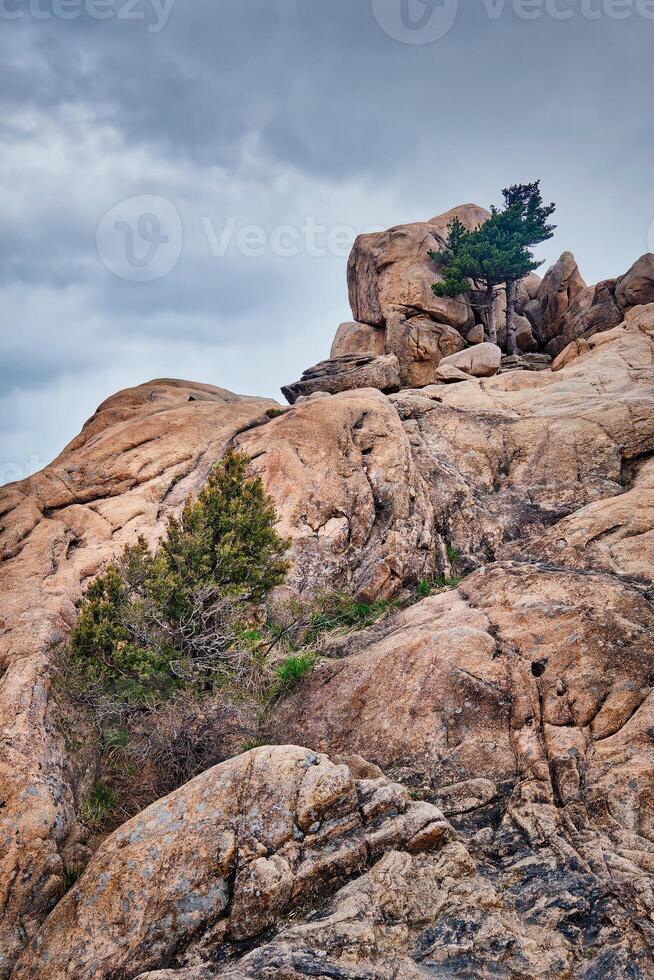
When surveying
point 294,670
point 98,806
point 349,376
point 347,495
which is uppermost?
point 349,376

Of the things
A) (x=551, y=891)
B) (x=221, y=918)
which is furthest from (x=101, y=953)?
(x=551, y=891)

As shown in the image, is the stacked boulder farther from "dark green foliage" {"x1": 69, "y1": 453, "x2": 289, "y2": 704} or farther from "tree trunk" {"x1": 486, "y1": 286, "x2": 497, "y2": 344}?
"dark green foliage" {"x1": 69, "y1": 453, "x2": 289, "y2": 704}

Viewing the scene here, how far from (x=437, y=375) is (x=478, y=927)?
2536cm

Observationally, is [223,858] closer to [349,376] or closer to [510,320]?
[349,376]

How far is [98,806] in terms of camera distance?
28.9 feet

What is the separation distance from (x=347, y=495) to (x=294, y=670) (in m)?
6.00

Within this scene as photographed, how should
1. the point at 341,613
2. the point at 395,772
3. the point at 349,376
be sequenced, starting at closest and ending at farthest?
1. the point at 395,772
2. the point at 341,613
3. the point at 349,376

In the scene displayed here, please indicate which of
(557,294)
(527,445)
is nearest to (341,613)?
(527,445)

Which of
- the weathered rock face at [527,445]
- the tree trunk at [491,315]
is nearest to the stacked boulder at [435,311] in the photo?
the tree trunk at [491,315]

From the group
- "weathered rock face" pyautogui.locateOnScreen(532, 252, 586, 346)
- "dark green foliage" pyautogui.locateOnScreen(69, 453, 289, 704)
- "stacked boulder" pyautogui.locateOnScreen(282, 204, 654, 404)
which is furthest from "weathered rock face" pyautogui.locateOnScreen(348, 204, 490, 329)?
"dark green foliage" pyautogui.locateOnScreen(69, 453, 289, 704)

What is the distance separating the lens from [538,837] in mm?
6719

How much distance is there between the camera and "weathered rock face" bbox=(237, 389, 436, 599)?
14688mm

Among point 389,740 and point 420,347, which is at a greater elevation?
point 420,347

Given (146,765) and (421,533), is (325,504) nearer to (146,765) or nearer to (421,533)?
(421,533)
